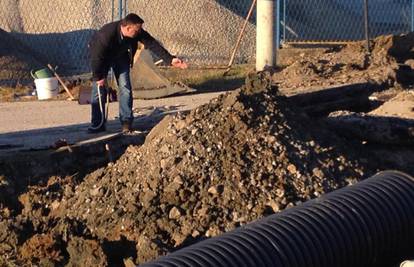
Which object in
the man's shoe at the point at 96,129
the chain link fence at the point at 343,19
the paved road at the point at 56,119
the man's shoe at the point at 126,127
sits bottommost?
the paved road at the point at 56,119

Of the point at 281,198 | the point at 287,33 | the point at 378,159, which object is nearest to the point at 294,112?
the point at 378,159

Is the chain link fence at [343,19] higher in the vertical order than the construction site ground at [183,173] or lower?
higher

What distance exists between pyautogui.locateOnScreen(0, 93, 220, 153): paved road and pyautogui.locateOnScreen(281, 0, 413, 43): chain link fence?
5.90m

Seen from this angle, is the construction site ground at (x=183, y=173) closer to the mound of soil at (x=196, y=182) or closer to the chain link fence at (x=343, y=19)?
the mound of soil at (x=196, y=182)

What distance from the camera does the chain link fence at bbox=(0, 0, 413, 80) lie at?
19.2 metres

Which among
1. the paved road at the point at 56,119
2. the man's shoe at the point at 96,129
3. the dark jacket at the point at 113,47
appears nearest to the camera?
the dark jacket at the point at 113,47

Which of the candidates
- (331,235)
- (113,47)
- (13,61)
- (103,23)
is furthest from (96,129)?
(103,23)

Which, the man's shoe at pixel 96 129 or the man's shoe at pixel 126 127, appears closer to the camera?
the man's shoe at pixel 126 127

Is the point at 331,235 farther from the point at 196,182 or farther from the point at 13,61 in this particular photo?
the point at 13,61

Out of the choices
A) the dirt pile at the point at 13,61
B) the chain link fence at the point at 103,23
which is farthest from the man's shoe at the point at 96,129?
the chain link fence at the point at 103,23

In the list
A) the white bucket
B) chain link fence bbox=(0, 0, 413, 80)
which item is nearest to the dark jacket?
the white bucket

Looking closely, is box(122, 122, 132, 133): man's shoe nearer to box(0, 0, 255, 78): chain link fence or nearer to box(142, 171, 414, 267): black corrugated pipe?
box(142, 171, 414, 267): black corrugated pipe

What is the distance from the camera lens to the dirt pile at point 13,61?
17.5 metres

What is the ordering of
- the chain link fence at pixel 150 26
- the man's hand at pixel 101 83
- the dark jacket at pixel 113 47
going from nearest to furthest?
the dark jacket at pixel 113 47, the man's hand at pixel 101 83, the chain link fence at pixel 150 26
